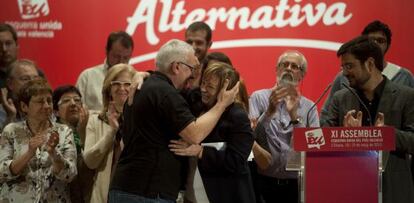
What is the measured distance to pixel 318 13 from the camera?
6363mm

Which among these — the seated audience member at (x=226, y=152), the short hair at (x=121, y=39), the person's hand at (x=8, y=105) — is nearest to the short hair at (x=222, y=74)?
the seated audience member at (x=226, y=152)

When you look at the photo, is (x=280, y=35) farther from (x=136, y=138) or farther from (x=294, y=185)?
(x=136, y=138)

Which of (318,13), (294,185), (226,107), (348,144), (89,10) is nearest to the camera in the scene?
(348,144)

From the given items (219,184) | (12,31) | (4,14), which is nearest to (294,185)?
(219,184)

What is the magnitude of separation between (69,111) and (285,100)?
133cm

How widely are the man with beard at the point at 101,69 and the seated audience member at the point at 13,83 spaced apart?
28.1 inches

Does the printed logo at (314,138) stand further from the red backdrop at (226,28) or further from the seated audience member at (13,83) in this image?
the red backdrop at (226,28)

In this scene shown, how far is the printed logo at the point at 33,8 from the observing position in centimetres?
688

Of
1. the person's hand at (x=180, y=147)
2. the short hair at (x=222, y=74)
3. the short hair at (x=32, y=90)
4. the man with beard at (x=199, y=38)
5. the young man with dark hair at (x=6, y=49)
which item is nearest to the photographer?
the person's hand at (x=180, y=147)

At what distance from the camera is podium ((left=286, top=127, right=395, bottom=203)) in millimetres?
3885

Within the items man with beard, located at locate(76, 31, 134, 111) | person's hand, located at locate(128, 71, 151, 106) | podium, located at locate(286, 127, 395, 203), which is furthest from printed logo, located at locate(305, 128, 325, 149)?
man with beard, located at locate(76, 31, 134, 111)

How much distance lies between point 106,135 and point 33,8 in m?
2.46

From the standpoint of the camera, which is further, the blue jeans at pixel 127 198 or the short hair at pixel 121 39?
the short hair at pixel 121 39

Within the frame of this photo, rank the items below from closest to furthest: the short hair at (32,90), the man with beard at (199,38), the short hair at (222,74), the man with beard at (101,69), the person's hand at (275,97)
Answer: the short hair at (222,74), the short hair at (32,90), the person's hand at (275,97), the man with beard at (199,38), the man with beard at (101,69)
